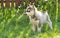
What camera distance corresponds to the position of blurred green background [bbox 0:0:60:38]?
21.7 feet

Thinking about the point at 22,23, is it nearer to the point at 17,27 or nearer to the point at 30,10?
the point at 17,27

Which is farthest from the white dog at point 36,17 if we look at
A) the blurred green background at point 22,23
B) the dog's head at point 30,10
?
the blurred green background at point 22,23

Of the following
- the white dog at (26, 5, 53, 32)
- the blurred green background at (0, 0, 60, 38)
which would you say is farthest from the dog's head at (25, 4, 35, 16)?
the blurred green background at (0, 0, 60, 38)

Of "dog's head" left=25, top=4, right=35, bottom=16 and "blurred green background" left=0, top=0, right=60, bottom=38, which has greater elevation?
"dog's head" left=25, top=4, right=35, bottom=16

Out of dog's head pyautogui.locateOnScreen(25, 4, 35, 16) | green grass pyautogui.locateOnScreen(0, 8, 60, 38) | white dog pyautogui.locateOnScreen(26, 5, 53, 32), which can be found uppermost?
dog's head pyautogui.locateOnScreen(25, 4, 35, 16)

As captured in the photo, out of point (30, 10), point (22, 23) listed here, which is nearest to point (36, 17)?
point (30, 10)

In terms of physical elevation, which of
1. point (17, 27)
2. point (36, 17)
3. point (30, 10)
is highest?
point (30, 10)

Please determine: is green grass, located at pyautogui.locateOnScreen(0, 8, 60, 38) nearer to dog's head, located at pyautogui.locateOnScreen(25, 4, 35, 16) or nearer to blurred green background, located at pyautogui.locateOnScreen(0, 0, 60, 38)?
blurred green background, located at pyautogui.locateOnScreen(0, 0, 60, 38)

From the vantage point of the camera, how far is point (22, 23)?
300 inches

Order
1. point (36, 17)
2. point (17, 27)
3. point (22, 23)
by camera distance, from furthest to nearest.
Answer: point (22, 23), point (17, 27), point (36, 17)

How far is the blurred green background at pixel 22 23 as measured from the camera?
6613mm

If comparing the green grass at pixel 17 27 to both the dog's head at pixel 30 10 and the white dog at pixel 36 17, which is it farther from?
the dog's head at pixel 30 10

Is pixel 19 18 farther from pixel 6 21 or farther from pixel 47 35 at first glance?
pixel 47 35

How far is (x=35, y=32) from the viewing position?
6.77 metres
